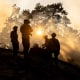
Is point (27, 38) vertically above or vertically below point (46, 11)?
below

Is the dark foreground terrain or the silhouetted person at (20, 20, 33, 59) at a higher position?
the silhouetted person at (20, 20, 33, 59)

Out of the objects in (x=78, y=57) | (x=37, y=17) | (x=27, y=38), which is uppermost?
(x=37, y=17)

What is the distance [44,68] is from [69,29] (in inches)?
2091

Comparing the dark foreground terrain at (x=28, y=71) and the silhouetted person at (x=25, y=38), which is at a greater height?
the silhouetted person at (x=25, y=38)

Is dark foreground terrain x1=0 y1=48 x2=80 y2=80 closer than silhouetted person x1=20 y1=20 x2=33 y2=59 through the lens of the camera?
Yes

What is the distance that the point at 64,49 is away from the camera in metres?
49.1

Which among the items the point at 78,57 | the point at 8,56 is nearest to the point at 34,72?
the point at 8,56

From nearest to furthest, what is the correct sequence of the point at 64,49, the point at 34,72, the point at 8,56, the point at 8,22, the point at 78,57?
the point at 34,72, the point at 8,56, the point at 78,57, the point at 64,49, the point at 8,22

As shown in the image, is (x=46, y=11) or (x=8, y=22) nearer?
(x=46, y=11)

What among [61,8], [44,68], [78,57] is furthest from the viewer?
[61,8]

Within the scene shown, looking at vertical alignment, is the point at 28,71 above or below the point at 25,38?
below

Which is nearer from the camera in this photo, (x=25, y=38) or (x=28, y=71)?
(x=28, y=71)

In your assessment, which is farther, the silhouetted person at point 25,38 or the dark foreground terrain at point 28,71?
the silhouetted person at point 25,38

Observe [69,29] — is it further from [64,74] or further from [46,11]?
[64,74]
